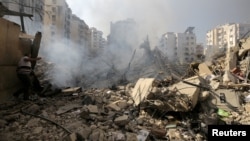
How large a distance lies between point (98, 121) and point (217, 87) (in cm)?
474

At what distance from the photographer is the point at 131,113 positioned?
728 centimetres

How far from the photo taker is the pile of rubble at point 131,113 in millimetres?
5688

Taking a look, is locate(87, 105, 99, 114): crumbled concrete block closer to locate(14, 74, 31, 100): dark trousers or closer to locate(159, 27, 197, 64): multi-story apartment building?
locate(14, 74, 31, 100): dark trousers

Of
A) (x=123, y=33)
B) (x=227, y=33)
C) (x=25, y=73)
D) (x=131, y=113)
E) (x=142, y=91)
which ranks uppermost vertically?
(x=227, y=33)

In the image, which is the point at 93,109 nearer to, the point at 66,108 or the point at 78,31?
the point at 66,108

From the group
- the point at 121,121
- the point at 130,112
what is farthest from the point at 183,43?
the point at 121,121

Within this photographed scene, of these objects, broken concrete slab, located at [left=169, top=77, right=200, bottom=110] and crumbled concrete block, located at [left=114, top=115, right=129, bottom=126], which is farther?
broken concrete slab, located at [left=169, top=77, right=200, bottom=110]

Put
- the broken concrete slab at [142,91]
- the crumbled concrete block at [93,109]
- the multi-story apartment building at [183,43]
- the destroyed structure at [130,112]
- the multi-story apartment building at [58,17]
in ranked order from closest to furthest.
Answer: the destroyed structure at [130,112], the crumbled concrete block at [93,109], the broken concrete slab at [142,91], the multi-story apartment building at [58,17], the multi-story apartment building at [183,43]

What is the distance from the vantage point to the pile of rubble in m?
5.69

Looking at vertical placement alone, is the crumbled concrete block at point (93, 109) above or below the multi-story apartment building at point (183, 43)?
below

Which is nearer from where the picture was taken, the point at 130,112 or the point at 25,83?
the point at 130,112

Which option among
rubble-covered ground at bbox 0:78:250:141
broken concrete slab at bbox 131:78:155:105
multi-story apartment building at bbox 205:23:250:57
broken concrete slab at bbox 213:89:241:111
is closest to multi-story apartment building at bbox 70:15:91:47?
multi-story apartment building at bbox 205:23:250:57

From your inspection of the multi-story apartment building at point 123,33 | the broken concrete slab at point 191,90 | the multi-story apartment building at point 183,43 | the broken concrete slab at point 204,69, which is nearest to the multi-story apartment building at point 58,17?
the multi-story apartment building at point 123,33

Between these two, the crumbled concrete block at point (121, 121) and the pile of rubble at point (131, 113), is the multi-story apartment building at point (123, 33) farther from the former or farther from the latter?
the crumbled concrete block at point (121, 121)
